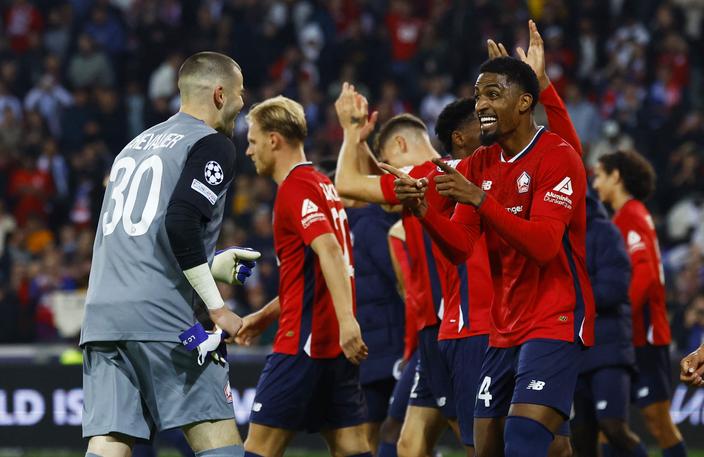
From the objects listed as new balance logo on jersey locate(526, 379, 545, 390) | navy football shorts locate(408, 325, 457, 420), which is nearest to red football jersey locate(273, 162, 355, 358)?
navy football shorts locate(408, 325, 457, 420)

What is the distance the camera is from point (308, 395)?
23.9 ft

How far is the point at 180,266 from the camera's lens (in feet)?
19.1

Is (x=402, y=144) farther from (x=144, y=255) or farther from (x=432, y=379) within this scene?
(x=144, y=255)

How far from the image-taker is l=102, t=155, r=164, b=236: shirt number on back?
19.5ft

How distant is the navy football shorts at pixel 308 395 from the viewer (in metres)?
7.25

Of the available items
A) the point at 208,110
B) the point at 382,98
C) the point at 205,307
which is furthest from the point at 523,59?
the point at 382,98

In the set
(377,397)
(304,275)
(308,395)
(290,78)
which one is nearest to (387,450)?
(377,397)

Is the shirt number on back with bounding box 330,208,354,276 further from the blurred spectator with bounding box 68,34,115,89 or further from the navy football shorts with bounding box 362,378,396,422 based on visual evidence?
the blurred spectator with bounding box 68,34,115,89

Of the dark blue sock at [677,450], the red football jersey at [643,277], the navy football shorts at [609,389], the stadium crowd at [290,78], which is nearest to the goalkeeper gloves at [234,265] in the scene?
the navy football shorts at [609,389]

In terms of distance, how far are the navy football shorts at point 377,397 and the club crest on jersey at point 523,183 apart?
135 inches

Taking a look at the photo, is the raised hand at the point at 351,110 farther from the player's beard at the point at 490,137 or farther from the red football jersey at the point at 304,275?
the player's beard at the point at 490,137

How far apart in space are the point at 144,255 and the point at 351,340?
148 cm

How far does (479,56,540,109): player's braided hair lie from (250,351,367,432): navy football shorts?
2.09 meters

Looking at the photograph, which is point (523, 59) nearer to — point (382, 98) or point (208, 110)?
point (208, 110)
